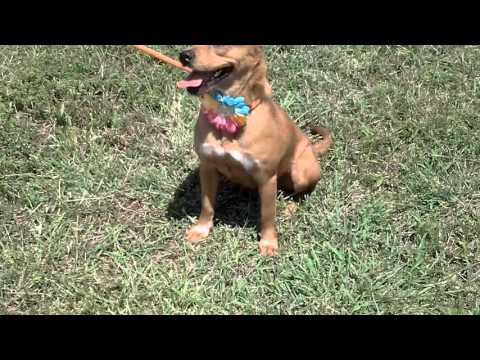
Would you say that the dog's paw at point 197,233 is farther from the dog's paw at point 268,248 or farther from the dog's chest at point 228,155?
the dog's chest at point 228,155

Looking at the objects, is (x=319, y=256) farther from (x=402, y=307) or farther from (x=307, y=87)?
(x=307, y=87)

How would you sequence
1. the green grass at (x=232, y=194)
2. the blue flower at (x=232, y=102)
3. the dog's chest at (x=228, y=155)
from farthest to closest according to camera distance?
1. the green grass at (x=232, y=194)
2. the dog's chest at (x=228, y=155)
3. the blue flower at (x=232, y=102)

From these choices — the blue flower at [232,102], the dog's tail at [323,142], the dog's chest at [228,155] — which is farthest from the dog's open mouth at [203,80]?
the dog's tail at [323,142]

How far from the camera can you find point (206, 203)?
3807 mm

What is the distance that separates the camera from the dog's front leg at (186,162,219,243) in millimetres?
3701

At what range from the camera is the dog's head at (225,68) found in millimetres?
3066

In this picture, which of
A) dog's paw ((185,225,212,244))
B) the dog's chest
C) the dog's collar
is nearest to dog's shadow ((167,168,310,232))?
dog's paw ((185,225,212,244))

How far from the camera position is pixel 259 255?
377cm

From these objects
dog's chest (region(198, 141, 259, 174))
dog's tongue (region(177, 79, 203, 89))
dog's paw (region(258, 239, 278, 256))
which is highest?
dog's tongue (region(177, 79, 203, 89))

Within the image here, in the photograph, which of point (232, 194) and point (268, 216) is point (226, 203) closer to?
point (232, 194)

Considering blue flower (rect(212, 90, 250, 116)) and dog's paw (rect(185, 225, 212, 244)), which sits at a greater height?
blue flower (rect(212, 90, 250, 116))

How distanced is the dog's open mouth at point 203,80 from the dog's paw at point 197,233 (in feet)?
3.53

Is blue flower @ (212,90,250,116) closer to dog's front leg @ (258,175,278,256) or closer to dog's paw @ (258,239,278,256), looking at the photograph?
dog's front leg @ (258,175,278,256)

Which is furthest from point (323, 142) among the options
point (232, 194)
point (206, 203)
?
point (206, 203)
